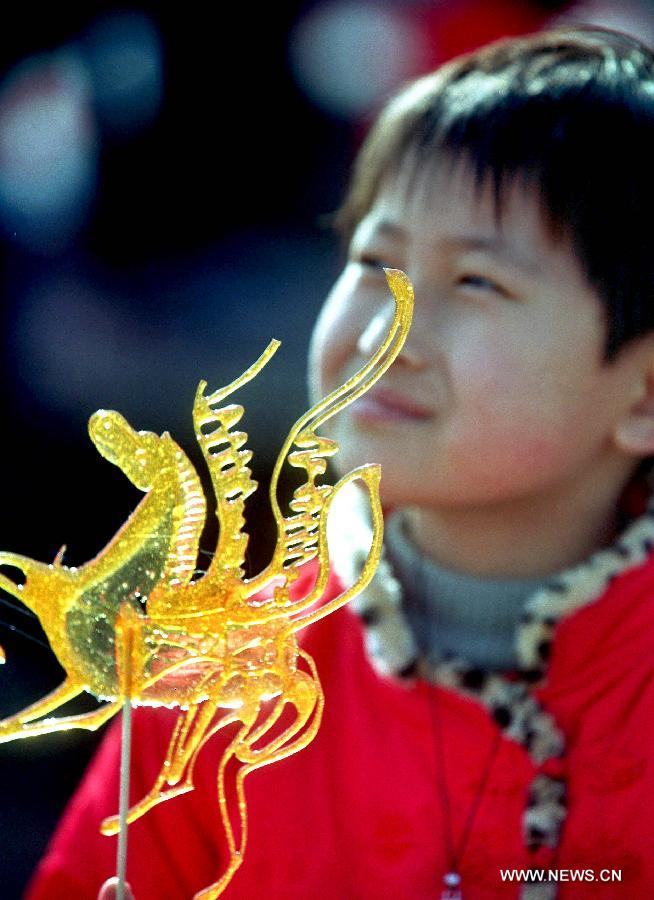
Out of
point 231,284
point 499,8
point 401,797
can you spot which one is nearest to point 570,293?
point 401,797

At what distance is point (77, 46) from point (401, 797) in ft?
4.79

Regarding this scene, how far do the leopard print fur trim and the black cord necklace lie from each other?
2 cm

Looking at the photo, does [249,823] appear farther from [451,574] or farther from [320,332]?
[320,332]

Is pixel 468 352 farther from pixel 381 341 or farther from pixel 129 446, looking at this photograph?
pixel 129 446

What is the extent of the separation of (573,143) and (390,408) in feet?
0.81

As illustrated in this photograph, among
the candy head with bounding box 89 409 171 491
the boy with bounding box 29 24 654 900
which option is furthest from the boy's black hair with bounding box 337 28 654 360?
the candy head with bounding box 89 409 171 491

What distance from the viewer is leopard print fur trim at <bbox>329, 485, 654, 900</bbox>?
0.97 m

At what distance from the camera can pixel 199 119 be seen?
81.7 inches

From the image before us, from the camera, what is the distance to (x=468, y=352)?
952mm

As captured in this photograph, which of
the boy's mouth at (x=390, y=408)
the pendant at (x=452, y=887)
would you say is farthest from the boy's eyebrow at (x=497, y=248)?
the pendant at (x=452, y=887)

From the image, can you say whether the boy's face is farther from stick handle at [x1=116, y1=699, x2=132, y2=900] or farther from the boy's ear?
stick handle at [x1=116, y1=699, x2=132, y2=900]

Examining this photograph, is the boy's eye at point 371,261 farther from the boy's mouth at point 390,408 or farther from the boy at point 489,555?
the boy's mouth at point 390,408

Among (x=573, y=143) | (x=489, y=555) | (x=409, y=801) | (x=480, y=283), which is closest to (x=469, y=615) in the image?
(x=489, y=555)

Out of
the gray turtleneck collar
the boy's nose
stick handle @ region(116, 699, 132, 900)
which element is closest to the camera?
stick handle @ region(116, 699, 132, 900)
